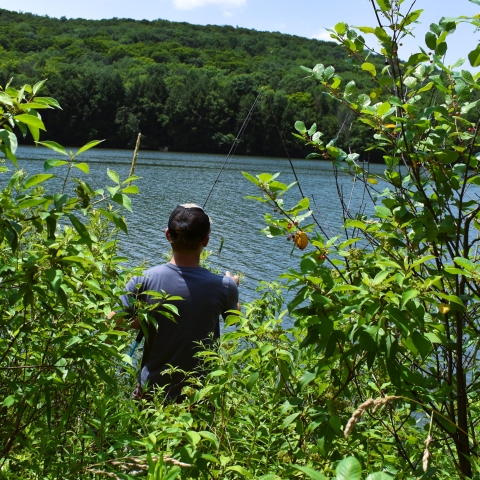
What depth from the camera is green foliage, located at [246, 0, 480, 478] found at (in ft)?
5.56

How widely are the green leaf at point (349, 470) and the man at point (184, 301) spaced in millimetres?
2009

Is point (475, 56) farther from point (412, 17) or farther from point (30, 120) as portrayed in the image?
point (30, 120)

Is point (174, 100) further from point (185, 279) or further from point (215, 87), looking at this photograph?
point (185, 279)

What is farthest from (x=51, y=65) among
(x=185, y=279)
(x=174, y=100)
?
(x=185, y=279)

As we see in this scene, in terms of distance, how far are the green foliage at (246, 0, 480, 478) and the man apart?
0.80 meters

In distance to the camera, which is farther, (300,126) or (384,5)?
(300,126)

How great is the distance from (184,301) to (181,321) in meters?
0.10

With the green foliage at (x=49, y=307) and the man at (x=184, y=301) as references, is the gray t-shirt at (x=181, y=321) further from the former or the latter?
the green foliage at (x=49, y=307)

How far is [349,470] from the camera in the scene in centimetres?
85

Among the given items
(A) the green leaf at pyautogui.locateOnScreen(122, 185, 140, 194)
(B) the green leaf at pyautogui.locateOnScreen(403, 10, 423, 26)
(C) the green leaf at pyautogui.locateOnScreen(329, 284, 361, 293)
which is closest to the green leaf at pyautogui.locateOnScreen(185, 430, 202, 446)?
(C) the green leaf at pyautogui.locateOnScreen(329, 284, 361, 293)

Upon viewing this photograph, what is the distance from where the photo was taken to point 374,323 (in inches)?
67.5

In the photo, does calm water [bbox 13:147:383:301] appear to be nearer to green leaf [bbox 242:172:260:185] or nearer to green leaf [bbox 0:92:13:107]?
green leaf [bbox 242:172:260:185]

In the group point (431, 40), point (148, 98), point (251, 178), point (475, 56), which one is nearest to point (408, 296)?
point (251, 178)

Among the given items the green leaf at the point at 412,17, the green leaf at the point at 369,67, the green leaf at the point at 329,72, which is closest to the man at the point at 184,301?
the green leaf at the point at 329,72
